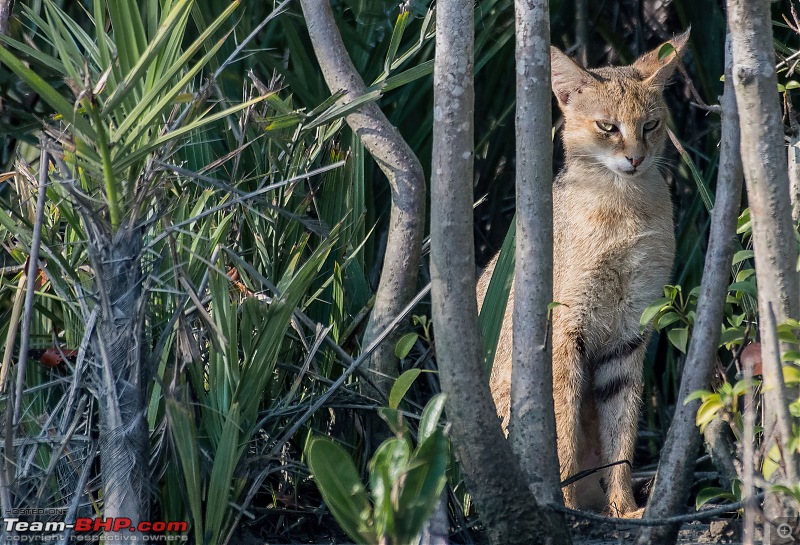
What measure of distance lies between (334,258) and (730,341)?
140cm

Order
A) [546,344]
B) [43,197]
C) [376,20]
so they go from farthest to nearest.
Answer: [376,20] → [546,344] → [43,197]

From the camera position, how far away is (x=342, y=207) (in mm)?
3221

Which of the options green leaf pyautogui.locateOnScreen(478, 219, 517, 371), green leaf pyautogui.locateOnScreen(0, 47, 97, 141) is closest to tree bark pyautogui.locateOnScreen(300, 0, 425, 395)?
green leaf pyautogui.locateOnScreen(478, 219, 517, 371)

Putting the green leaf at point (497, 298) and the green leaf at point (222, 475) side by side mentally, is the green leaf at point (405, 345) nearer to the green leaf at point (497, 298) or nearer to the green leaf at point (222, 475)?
the green leaf at point (497, 298)

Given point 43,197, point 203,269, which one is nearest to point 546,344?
point 203,269

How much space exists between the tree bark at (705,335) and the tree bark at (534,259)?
268 millimetres

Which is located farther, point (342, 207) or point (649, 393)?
point (649, 393)

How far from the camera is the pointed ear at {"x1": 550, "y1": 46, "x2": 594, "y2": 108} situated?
3492 mm

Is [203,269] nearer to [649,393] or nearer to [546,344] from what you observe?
[546,344]

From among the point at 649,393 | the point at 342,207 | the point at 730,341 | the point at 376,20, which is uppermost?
the point at 376,20

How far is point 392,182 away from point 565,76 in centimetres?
111

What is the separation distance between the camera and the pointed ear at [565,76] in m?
3.49

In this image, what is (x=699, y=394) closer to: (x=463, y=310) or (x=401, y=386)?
(x=463, y=310)

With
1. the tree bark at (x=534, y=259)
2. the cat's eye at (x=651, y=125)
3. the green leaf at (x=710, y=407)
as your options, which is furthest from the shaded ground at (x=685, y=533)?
the cat's eye at (x=651, y=125)
